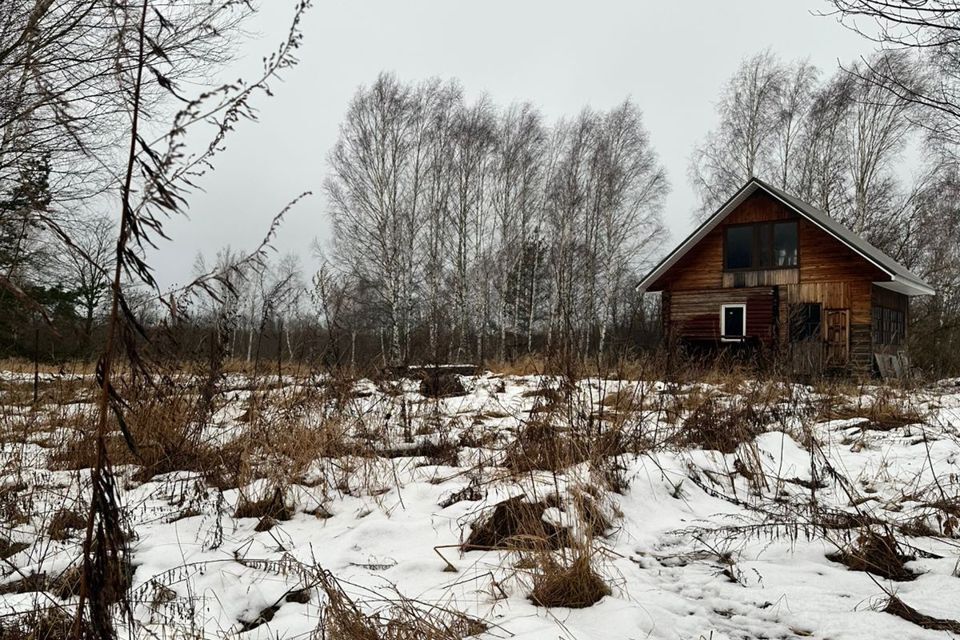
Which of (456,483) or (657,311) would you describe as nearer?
(456,483)

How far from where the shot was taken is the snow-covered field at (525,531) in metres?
2.07

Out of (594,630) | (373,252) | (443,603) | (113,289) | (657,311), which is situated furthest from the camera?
(657,311)

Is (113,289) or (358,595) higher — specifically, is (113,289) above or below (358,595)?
above

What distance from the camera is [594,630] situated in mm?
1941

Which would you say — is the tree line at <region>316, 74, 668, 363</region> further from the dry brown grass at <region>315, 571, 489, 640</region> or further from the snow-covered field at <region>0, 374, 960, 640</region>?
the dry brown grass at <region>315, 571, 489, 640</region>

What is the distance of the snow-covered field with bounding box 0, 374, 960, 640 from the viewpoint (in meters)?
2.07

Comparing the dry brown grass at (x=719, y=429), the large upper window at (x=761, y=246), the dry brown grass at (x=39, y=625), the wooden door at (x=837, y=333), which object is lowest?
the dry brown grass at (x=39, y=625)

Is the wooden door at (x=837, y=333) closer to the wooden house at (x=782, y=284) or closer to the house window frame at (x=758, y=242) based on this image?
the wooden house at (x=782, y=284)

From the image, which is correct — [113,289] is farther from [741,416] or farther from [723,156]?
[723,156]

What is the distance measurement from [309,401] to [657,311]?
34.2m

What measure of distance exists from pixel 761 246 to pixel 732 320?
2.26m

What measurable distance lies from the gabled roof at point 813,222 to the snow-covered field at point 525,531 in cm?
1092

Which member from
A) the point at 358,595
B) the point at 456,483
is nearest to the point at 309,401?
the point at 456,483

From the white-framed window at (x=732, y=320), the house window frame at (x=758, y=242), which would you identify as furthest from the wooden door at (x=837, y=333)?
the white-framed window at (x=732, y=320)
